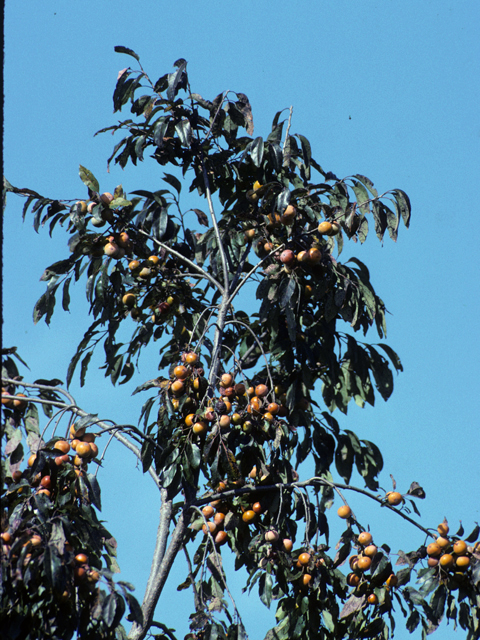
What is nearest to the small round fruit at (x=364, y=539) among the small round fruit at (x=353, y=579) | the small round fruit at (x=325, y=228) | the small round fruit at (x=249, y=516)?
the small round fruit at (x=353, y=579)

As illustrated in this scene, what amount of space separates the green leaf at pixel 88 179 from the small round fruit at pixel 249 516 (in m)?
1.51

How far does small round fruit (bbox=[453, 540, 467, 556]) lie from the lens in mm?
3129

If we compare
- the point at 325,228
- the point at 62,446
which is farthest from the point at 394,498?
the point at 62,446

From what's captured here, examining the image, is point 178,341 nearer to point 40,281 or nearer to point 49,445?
point 40,281

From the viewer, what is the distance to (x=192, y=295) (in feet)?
13.3

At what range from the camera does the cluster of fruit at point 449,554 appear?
3.12 m

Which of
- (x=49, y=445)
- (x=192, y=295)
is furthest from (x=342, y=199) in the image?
(x=49, y=445)

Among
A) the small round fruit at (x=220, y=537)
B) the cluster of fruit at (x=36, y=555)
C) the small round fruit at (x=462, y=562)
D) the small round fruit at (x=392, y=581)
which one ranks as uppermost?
the small round fruit at (x=462, y=562)

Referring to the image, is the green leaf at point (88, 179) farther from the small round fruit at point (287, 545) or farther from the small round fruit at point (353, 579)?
the small round fruit at point (353, 579)

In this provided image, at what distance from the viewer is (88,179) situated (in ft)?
10.9

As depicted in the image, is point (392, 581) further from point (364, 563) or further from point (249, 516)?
point (249, 516)

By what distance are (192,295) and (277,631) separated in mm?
1654

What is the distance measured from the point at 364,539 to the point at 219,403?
78 centimetres

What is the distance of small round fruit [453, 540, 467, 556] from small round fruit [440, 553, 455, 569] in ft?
0.09
